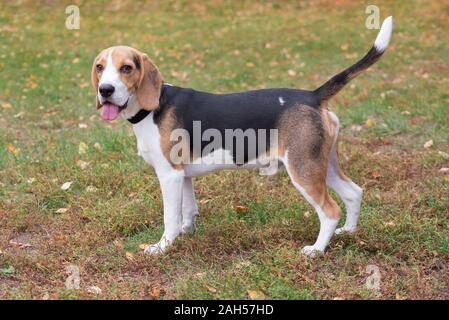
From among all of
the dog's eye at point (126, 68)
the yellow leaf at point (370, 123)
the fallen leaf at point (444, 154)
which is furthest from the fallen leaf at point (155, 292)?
the yellow leaf at point (370, 123)

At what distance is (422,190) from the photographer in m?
5.55

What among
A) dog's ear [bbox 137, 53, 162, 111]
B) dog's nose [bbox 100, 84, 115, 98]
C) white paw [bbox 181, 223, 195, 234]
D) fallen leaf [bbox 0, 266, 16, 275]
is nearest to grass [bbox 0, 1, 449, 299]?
fallen leaf [bbox 0, 266, 16, 275]

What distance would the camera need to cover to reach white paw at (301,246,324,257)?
14.3 ft

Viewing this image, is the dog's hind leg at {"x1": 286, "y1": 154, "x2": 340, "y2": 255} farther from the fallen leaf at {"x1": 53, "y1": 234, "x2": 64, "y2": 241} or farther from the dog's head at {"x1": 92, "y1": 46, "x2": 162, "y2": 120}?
the fallen leaf at {"x1": 53, "y1": 234, "x2": 64, "y2": 241}

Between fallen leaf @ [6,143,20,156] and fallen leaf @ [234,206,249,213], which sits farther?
fallen leaf @ [6,143,20,156]

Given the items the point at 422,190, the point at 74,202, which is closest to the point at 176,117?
the point at 74,202

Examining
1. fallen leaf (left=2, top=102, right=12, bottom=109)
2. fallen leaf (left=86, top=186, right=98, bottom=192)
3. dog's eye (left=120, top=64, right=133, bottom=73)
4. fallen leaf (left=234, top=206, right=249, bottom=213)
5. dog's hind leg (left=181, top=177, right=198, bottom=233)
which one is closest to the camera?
dog's eye (left=120, top=64, right=133, bottom=73)

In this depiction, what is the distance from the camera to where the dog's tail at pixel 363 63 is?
4262 millimetres

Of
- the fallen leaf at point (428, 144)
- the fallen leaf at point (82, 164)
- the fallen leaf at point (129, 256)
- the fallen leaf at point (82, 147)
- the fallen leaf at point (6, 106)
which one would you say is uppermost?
the fallen leaf at point (129, 256)

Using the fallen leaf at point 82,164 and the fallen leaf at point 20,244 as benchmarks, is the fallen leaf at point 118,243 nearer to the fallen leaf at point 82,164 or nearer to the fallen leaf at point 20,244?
the fallen leaf at point 20,244

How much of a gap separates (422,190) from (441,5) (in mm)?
11716

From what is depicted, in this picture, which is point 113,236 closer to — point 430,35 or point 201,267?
point 201,267

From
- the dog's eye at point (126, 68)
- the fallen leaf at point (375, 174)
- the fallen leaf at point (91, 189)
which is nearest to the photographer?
the dog's eye at point (126, 68)

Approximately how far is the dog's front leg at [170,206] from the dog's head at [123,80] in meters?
0.53
